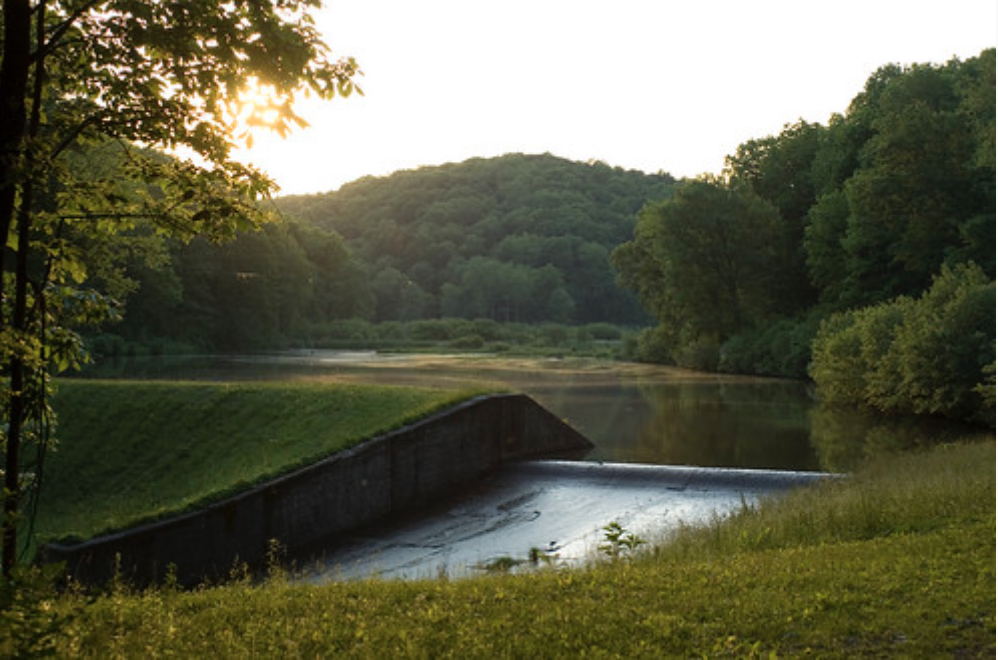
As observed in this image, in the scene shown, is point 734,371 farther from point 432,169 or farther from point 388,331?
point 432,169

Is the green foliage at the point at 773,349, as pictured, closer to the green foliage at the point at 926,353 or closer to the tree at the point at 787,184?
the tree at the point at 787,184

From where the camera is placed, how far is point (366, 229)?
505 ft

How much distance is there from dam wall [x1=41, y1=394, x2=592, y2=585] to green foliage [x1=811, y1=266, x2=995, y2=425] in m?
11.6

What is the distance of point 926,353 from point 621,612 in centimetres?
2512

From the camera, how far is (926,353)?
2936 centimetres

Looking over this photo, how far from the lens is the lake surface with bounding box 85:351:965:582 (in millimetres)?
16625

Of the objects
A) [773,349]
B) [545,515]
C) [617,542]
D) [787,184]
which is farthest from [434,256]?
[617,542]

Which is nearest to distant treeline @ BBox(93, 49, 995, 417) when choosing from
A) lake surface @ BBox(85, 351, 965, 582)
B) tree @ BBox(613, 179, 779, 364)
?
tree @ BBox(613, 179, 779, 364)

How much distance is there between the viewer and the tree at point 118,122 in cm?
541

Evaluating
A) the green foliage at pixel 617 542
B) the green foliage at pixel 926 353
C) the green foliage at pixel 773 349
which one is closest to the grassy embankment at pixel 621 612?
the green foliage at pixel 617 542

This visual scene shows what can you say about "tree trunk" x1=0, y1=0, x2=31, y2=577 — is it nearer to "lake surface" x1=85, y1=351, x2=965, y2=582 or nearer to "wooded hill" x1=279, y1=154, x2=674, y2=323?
"lake surface" x1=85, y1=351, x2=965, y2=582

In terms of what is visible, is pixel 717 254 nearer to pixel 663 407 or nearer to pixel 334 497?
pixel 663 407

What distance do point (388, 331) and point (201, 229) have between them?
95442 millimetres

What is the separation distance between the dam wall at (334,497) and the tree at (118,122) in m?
5.32
